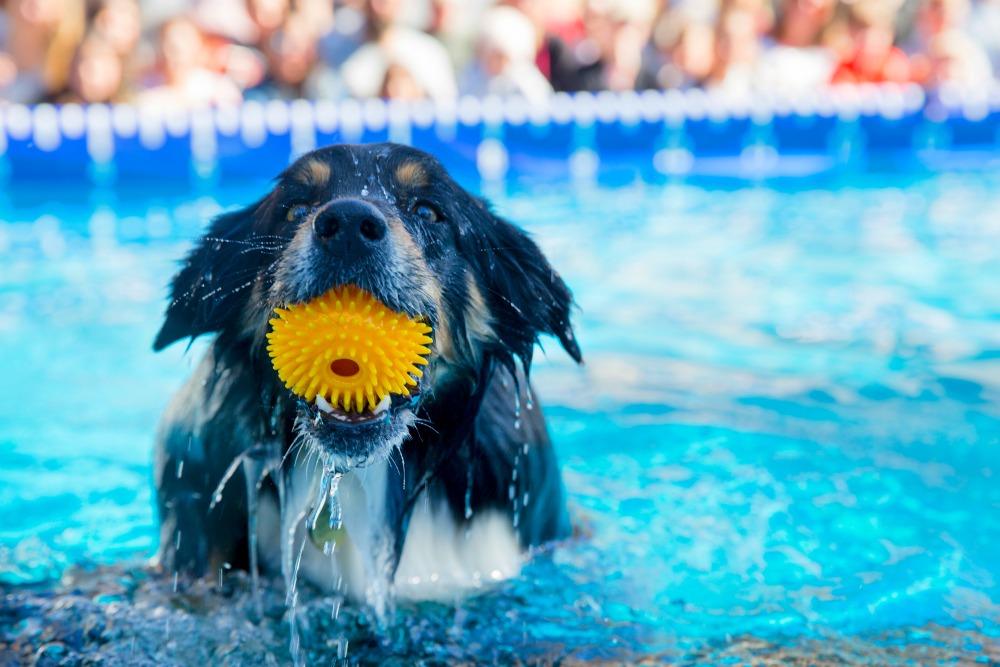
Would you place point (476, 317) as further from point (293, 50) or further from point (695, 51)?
point (695, 51)

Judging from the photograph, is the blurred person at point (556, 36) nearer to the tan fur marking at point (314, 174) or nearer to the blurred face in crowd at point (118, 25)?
the blurred face in crowd at point (118, 25)

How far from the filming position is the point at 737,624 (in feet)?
9.84

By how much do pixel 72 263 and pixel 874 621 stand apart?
5211 millimetres

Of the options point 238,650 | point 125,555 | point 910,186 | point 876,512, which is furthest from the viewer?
point 910,186

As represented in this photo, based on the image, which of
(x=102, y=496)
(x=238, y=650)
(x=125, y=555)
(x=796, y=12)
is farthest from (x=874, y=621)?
(x=796, y=12)

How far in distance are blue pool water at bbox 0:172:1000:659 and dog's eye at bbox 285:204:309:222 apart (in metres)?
0.77

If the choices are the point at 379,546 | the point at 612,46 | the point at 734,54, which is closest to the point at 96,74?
the point at 612,46

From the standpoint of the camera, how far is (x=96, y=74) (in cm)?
920

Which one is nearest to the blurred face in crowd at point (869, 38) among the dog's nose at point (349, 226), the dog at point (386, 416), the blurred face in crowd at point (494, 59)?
the blurred face in crowd at point (494, 59)

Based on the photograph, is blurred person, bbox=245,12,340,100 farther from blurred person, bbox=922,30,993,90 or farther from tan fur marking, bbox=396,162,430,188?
tan fur marking, bbox=396,162,430,188

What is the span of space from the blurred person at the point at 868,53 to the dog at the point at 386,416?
30.5 ft

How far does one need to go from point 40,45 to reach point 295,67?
2.04 meters

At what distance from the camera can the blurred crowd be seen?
928 cm

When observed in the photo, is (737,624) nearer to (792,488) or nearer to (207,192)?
(792,488)
